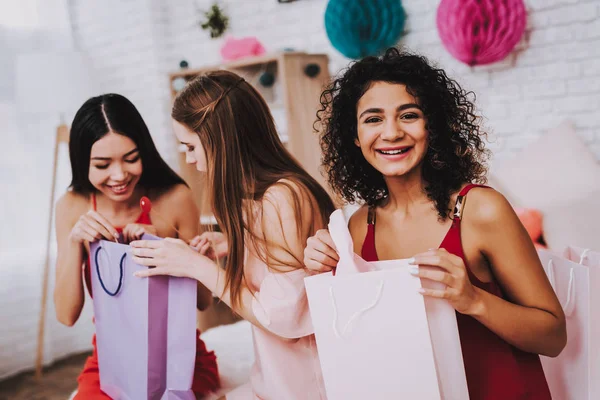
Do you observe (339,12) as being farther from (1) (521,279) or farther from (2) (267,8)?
(1) (521,279)

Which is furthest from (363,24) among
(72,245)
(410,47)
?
(72,245)

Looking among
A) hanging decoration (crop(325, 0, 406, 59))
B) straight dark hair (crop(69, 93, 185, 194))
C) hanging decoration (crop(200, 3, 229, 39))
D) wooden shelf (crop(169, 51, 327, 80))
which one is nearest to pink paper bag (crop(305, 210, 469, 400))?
straight dark hair (crop(69, 93, 185, 194))

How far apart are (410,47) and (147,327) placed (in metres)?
2.13

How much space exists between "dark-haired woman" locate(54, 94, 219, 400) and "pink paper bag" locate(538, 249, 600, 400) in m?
0.90

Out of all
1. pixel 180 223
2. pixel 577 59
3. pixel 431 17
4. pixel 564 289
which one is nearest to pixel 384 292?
pixel 564 289

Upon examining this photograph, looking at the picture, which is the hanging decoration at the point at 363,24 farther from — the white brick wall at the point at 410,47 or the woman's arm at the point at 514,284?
the woman's arm at the point at 514,284

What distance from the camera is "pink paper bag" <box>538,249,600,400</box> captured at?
1.12 m

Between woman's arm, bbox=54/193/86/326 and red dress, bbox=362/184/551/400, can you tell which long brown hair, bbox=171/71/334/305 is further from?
woman's arm, bbox=54/193/86/326

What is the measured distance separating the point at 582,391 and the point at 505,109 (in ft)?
5.99

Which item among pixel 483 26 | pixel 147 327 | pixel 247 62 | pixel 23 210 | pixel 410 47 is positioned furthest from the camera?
pixel 23 210

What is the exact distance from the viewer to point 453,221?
1185 millimetres

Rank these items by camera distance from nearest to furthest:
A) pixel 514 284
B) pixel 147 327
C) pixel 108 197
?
1. pixel 514 284
2. pixel 147 327
3. pixel 108 197

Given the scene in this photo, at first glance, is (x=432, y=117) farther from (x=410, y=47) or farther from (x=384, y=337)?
(x=410, y=47)

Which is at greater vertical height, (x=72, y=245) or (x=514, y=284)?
(x=72, y=245)
